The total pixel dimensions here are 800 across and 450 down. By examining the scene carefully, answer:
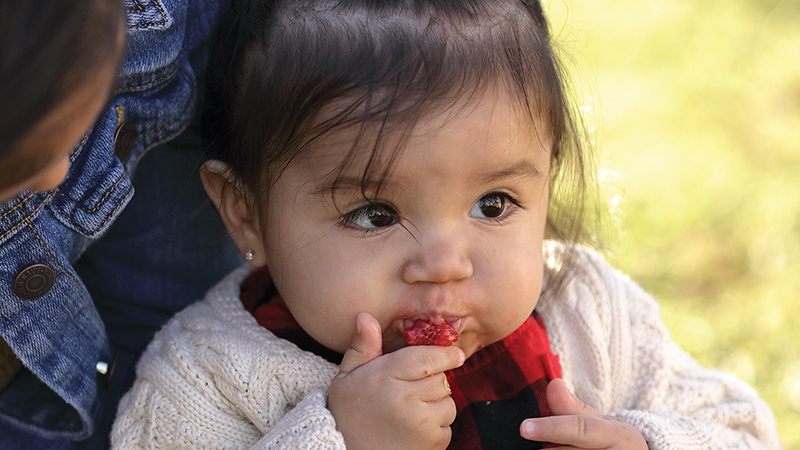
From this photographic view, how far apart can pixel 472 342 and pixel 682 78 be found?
253 centimetres

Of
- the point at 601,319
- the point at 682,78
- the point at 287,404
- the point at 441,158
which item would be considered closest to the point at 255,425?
the point at 287,404

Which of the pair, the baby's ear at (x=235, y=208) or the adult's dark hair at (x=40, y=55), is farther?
the baby's ear at (x=235, y=208)

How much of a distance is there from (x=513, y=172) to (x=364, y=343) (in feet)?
1.04

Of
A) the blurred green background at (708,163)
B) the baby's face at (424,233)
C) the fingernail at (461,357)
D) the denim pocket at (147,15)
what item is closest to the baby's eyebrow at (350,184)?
the baby's face at (424,233)

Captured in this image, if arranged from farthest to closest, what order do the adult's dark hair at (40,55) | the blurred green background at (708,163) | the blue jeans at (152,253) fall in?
1. the blurred green background at (708,163)
2. the blue jeans at (152,253)
3. the adult's dark hair at (40,55)

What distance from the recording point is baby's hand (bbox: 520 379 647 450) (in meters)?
1.50

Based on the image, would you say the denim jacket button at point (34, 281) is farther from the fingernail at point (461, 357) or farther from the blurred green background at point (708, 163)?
the blurred green background at point (708, 163)

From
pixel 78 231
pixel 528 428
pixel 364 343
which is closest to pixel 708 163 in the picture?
pixel 528 428

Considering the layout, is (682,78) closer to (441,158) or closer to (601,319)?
(601,319)

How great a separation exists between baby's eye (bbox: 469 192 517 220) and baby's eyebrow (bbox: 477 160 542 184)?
0.12 ft

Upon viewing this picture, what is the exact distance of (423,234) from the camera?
1.46 m

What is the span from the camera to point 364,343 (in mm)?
1456

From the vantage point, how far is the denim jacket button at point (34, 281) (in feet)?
4.92

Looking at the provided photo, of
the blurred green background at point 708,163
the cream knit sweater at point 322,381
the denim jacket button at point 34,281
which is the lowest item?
the denim jacket button at point 34,281
